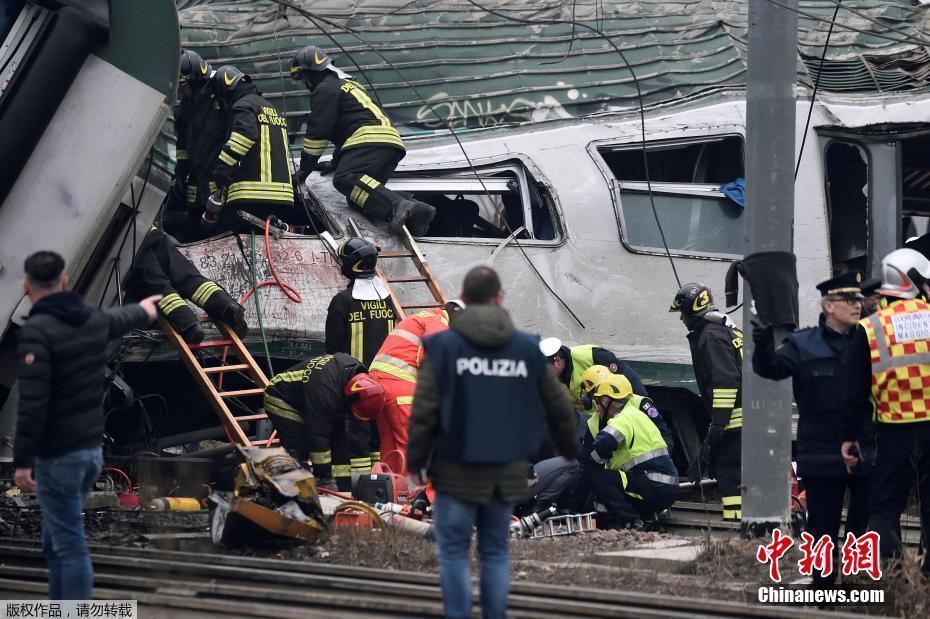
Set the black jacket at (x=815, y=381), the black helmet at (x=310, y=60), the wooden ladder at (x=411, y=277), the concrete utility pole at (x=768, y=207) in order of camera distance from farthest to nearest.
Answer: the black helmet at (x=310, y=60)
the wooden ladder at (x=411, y=277)
the concrete utility pole at (x=768, y=207)
the black jacket at (x=815, y=381)

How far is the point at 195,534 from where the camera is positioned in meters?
7.98

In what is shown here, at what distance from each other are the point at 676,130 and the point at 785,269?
435 centimetres

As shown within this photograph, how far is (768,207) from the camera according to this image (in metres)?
7.70

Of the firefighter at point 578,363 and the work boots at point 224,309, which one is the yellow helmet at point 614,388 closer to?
the firefighter at point 578,363

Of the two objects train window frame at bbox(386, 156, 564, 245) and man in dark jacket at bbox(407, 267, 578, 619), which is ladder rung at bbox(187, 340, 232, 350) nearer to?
train window frame at bbox(386, 156, 564, 245)

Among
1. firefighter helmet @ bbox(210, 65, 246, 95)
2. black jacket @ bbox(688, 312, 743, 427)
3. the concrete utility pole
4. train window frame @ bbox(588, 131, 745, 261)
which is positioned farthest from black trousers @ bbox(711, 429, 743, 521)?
firefighter helmet @ bbox(210, 65, 246, 95)

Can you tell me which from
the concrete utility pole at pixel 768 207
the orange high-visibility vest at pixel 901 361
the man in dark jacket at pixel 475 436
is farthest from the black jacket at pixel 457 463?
the concrete utility pole at pixel 768 207

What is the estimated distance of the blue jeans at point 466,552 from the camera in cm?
490

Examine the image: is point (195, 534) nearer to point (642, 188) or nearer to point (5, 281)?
point (5, 281)

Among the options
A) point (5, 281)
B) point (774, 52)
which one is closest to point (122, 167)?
point (5, 281)

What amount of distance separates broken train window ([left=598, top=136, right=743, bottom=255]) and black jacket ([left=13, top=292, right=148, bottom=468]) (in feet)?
20.7

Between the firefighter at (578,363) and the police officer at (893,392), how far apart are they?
3519 mm

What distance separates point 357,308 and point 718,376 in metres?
2.69

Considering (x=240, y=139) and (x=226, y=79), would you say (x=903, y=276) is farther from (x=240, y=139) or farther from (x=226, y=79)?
(x=226, y=79)
